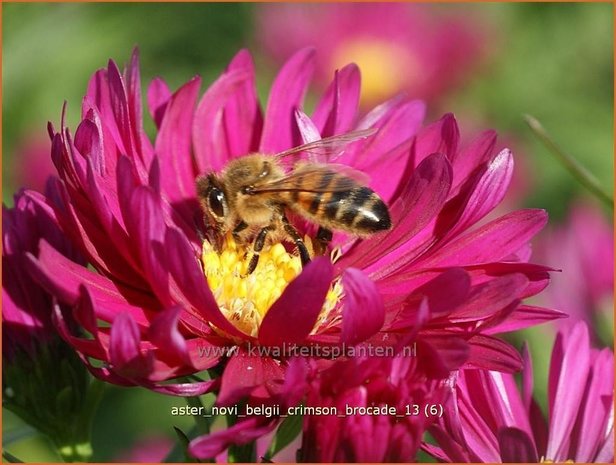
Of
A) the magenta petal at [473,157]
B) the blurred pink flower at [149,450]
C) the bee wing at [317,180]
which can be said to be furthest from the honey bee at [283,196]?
the blurred pink flower at [149,450]

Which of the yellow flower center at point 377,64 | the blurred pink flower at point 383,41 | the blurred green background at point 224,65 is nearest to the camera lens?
the blurred green background at point 224,65

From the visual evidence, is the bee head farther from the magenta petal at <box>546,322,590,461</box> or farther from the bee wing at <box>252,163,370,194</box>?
the magenta petal at <box>546,322,590,461</box>

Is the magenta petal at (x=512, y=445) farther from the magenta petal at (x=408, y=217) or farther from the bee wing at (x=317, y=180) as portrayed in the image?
the bee wing at (x=317, y=180)

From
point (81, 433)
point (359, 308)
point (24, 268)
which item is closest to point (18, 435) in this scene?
point (81, 433)

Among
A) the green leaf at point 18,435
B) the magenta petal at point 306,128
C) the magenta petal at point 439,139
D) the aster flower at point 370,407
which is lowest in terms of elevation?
the green leaf at point 18,435

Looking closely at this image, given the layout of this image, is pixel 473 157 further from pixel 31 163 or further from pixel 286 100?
pixel 31 163

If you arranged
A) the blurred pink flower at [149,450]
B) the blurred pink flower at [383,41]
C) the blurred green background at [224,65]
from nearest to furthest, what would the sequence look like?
the blurred pink flower at [149,450] < the blurred green background at [224,65] < the blurred pink flower at [383,41]

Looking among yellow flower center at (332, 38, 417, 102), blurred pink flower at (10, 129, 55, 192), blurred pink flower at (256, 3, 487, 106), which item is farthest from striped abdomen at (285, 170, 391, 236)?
yellow flower center at (332, 38, 417, 102)
